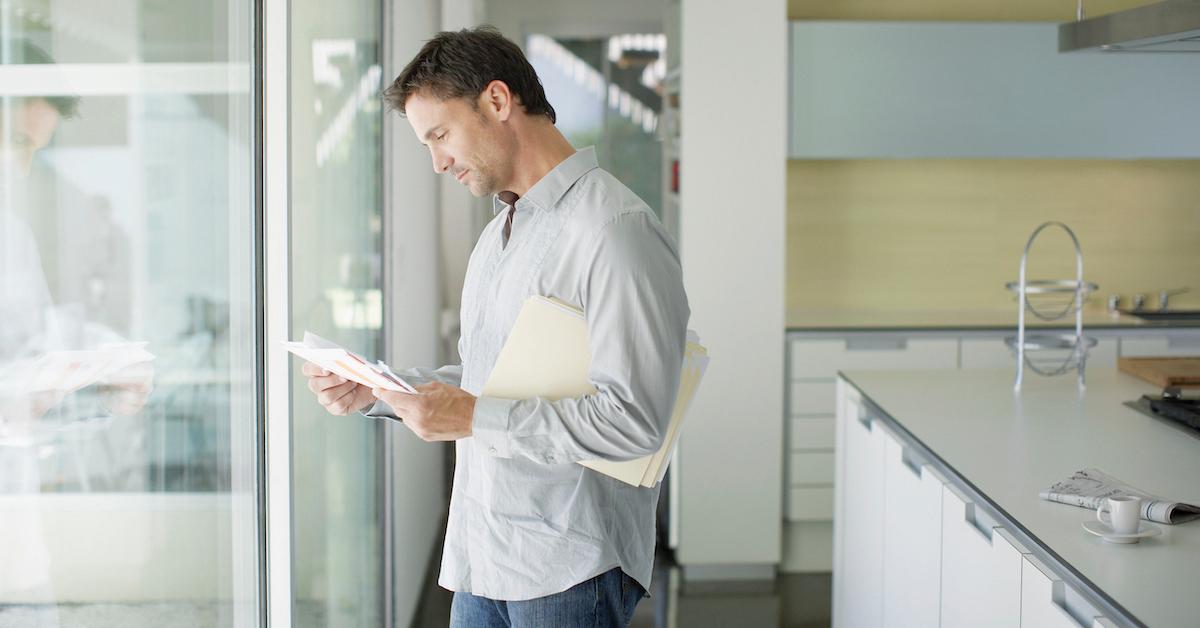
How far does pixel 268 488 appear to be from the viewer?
205 centimetres

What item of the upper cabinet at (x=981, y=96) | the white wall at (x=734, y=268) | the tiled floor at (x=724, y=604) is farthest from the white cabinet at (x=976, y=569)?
the upper cabinet at (x=981, y=96)

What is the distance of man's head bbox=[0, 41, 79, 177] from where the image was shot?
3.55ft

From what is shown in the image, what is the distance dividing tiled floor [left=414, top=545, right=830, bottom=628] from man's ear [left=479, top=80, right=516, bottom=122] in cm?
259

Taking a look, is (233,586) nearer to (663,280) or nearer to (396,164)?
(663,280)

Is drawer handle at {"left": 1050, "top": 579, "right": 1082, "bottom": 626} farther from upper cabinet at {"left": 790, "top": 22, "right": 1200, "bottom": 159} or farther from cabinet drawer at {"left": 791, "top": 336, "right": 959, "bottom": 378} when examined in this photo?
upper cabinet at {"left": 790, "top": 22, "right": 1200, "bottom": 159}

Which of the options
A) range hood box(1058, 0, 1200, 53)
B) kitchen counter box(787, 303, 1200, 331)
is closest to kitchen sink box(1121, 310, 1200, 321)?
kitchen counter box(787, 303, 1200, 331)

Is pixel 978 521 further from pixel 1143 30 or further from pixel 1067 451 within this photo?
pixel 1143 30

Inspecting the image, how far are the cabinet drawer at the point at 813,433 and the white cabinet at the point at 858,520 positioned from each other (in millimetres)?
884

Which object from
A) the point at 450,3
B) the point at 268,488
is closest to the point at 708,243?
the point at 450,3

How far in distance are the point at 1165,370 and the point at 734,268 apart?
5.05 feet

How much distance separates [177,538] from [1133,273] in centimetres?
450

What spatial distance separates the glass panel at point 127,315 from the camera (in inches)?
44.3

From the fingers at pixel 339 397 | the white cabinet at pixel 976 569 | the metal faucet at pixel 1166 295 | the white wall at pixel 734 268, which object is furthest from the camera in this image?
the metal faucet at pixel 1166 295

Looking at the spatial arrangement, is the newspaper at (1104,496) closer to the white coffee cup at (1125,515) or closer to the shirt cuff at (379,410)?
the white coffee cup at (1125,515)
